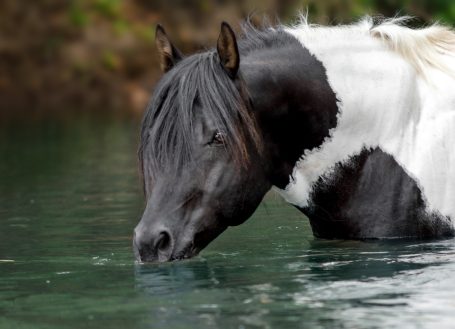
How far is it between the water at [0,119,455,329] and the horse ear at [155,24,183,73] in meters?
1.16

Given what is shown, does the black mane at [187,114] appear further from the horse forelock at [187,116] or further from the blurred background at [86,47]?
the blurred background at [86,47]

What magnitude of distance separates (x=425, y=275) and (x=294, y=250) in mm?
1291

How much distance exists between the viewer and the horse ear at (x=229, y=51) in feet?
20.1

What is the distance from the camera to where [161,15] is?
32750mm

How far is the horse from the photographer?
6.14 m

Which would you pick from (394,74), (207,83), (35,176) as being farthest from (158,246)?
(35,176)

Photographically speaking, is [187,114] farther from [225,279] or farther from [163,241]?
[225,279]

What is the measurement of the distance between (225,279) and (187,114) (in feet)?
3.04

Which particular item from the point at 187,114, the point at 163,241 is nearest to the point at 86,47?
the point at 187,114

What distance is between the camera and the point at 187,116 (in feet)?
19.9

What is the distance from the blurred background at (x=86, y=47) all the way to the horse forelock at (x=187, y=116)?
23.0 m

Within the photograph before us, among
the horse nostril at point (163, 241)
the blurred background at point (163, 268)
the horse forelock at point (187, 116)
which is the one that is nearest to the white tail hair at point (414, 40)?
the blurred background at point (163, 268)

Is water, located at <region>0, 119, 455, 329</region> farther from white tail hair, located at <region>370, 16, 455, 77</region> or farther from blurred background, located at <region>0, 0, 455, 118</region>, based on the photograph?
blurred background, located at <region>0, 0, 455, 118</region>

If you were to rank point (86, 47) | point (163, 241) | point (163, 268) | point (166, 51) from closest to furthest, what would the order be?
point (163, 241), point (163, 268), point (166, 51), point (86, 47)
